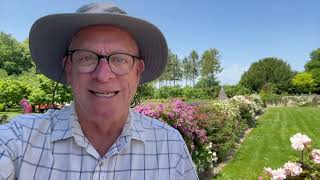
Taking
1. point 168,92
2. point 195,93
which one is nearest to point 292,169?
point 168,92

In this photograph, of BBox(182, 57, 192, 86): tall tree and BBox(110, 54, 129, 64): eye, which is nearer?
BBox(110, 54, 129, 64): eye

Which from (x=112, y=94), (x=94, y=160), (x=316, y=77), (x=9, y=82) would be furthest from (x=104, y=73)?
(x=316, y=77)

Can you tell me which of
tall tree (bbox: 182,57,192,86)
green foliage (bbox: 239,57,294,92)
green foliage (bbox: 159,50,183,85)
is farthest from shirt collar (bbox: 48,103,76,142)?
green foliage (bbox: 239,57,294,92)

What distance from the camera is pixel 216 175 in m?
10.3

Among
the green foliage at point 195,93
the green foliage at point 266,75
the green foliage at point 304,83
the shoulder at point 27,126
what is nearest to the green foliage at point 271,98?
the green foliage at point 195,93

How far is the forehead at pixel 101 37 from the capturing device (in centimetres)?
195

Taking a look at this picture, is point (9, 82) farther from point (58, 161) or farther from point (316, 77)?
point (316, 77)

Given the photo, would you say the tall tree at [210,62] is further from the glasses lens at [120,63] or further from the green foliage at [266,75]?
the glasses lens at [120,63]

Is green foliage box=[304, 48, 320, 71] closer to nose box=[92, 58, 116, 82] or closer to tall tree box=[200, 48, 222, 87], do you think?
tall tree box=[200, 48, 222, 87]

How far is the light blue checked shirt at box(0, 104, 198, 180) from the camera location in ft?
6.06

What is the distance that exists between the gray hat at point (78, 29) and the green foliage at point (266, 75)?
76.3 meters

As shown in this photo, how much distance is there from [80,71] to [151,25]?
1.39 feet

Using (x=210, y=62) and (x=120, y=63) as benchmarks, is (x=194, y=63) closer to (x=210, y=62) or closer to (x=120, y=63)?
(x=210, y=62)

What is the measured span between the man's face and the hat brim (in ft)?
0.16
